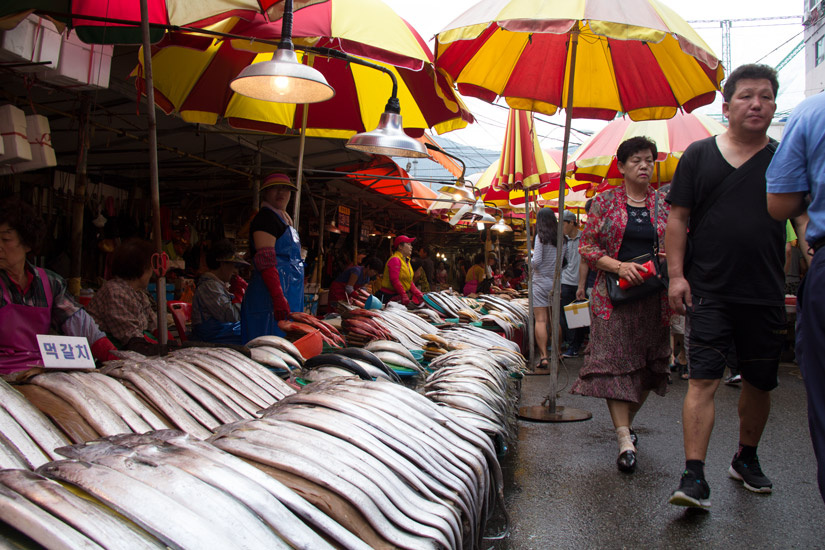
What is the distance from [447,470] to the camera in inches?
73.0

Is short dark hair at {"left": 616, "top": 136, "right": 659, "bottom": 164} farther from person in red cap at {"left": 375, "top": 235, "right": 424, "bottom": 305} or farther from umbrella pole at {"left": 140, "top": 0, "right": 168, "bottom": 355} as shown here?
person in red cap at {"left": 375, "top": 235, "right": 424, "bottom": 305}

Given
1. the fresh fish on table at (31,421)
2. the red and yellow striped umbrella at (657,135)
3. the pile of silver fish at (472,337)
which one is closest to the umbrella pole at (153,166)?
the fresh fish on table at (31,421)

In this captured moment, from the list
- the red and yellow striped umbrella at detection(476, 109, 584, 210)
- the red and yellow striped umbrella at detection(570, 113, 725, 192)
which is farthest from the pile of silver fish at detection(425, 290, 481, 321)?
the red and yellow striped umbrella at detection(570, 113, 725, 192)

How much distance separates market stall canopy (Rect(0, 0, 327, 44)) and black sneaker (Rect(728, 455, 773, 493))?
3.83 metres

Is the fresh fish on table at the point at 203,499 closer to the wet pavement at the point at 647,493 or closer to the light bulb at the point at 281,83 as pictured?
the wet pavement at the point at 647,493

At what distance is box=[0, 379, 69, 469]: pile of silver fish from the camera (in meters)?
1.33

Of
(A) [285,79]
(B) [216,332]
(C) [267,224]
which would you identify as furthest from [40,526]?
(B) [216,332]

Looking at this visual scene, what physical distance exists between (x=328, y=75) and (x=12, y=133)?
2.99 m

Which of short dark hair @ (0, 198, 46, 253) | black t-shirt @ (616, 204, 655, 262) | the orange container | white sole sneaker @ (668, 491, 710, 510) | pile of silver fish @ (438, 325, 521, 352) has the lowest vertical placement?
white sole sneaker @ (668, 491, 710, 510)

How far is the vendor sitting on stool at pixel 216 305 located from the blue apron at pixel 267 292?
1.56ft

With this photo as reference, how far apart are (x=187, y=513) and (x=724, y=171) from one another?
331cm

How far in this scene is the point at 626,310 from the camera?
4.07 metres

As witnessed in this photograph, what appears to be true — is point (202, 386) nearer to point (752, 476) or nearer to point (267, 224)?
point (267, 224)

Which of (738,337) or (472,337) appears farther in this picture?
(472,337)
